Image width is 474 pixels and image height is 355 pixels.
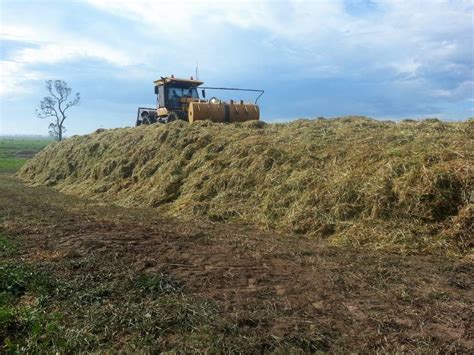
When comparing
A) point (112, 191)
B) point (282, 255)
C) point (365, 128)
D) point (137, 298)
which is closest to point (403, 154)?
point (365, 128)

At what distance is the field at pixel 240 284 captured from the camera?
3.43 meters

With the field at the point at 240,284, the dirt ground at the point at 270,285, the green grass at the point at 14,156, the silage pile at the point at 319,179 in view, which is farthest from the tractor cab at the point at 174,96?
the green grass at the point at 14,156

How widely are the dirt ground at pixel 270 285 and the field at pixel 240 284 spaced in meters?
0.02

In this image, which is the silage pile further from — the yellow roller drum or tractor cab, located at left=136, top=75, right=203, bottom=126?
tractor cab, located at left=136, top=75, right=203, bottom=126

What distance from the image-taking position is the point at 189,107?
17.0m

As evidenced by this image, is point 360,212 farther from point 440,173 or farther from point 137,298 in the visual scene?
point 137,298

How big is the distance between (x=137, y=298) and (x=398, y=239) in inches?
166

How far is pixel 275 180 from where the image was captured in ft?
31.0

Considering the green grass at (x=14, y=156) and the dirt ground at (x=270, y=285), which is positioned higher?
the dirt ground at (x=270, y=285)

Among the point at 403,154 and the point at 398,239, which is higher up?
the point at 403,154

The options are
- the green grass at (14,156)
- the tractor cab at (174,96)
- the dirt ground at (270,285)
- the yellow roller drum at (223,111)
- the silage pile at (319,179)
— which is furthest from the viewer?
the green grass at (14,156)

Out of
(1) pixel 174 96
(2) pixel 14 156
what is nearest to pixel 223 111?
(1) pixel 174 96

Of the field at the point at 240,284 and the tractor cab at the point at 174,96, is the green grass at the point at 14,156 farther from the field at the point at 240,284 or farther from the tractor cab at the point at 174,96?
the field at the point at 240,284

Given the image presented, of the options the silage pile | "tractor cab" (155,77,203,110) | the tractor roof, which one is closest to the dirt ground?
the silage pile
